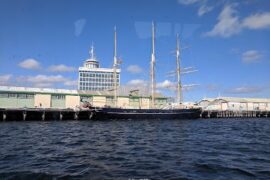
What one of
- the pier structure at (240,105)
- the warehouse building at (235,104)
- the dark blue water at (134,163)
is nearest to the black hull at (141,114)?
the pier structure at (240,105)

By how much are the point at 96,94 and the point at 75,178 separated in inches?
2862

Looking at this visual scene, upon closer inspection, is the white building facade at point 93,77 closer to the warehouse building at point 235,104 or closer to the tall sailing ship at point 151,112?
the warehouse building at point 235,104

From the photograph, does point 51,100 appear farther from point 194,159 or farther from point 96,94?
point 194,159

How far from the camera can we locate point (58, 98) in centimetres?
7831

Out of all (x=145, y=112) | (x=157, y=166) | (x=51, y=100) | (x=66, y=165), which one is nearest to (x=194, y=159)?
(x=157, y=166)

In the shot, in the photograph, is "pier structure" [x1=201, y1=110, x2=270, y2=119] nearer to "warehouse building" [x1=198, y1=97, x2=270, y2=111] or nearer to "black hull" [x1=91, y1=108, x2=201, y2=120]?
"warehouse building" [x1=198, y1=97, x2=270, y2=111]

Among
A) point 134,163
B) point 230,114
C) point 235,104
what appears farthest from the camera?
point 235,104

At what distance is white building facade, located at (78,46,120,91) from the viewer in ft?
528

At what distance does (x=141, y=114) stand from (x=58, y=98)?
24933mm

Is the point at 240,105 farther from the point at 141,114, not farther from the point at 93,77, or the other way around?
the point at 93,77

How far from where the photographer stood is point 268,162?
550 inches

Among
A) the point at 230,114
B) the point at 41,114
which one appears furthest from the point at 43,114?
the point at 230,114

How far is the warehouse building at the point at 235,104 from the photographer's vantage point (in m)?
112

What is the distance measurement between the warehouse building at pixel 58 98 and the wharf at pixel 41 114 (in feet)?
14.9
